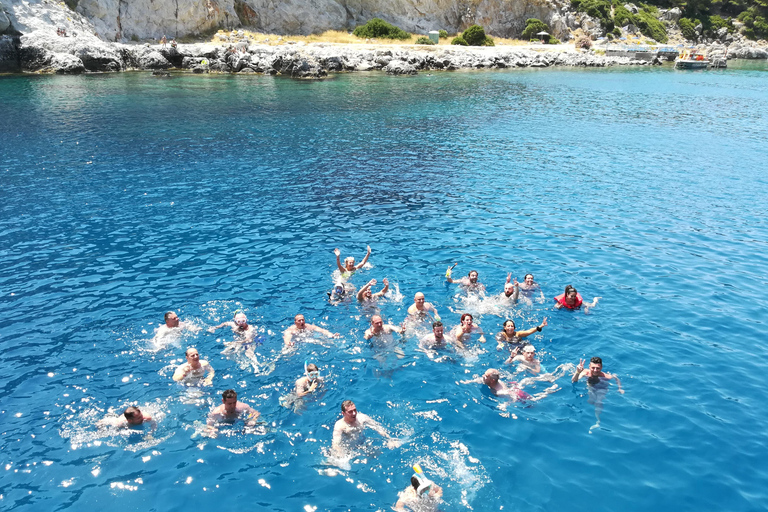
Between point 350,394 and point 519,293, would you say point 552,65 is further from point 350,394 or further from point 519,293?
point 350,394

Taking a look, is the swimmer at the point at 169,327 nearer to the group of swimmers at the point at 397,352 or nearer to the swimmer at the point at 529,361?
the group of swimmers at the point at 397,352

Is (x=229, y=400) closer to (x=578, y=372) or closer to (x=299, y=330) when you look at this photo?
(x=299, y=330)

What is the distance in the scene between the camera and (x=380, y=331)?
13891mm

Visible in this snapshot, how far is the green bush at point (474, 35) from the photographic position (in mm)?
88812

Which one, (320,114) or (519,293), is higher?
(320,114)

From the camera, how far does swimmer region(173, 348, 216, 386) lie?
485 inches

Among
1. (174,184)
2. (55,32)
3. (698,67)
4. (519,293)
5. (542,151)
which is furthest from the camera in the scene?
(698,67)

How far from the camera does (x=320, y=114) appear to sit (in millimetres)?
41906

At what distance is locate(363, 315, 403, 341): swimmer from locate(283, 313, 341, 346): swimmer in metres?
0.95

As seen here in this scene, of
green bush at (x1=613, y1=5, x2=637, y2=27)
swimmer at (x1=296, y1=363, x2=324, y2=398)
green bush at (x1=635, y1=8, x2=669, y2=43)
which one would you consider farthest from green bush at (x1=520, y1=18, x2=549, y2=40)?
swimmer at (x1=296, y1=363, x2=324, y2=398)

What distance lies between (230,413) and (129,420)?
205 centimetres

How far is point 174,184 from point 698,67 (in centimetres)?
8789

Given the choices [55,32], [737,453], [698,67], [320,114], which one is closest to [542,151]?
[320,114]

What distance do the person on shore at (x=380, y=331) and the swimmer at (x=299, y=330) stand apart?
0.97m
